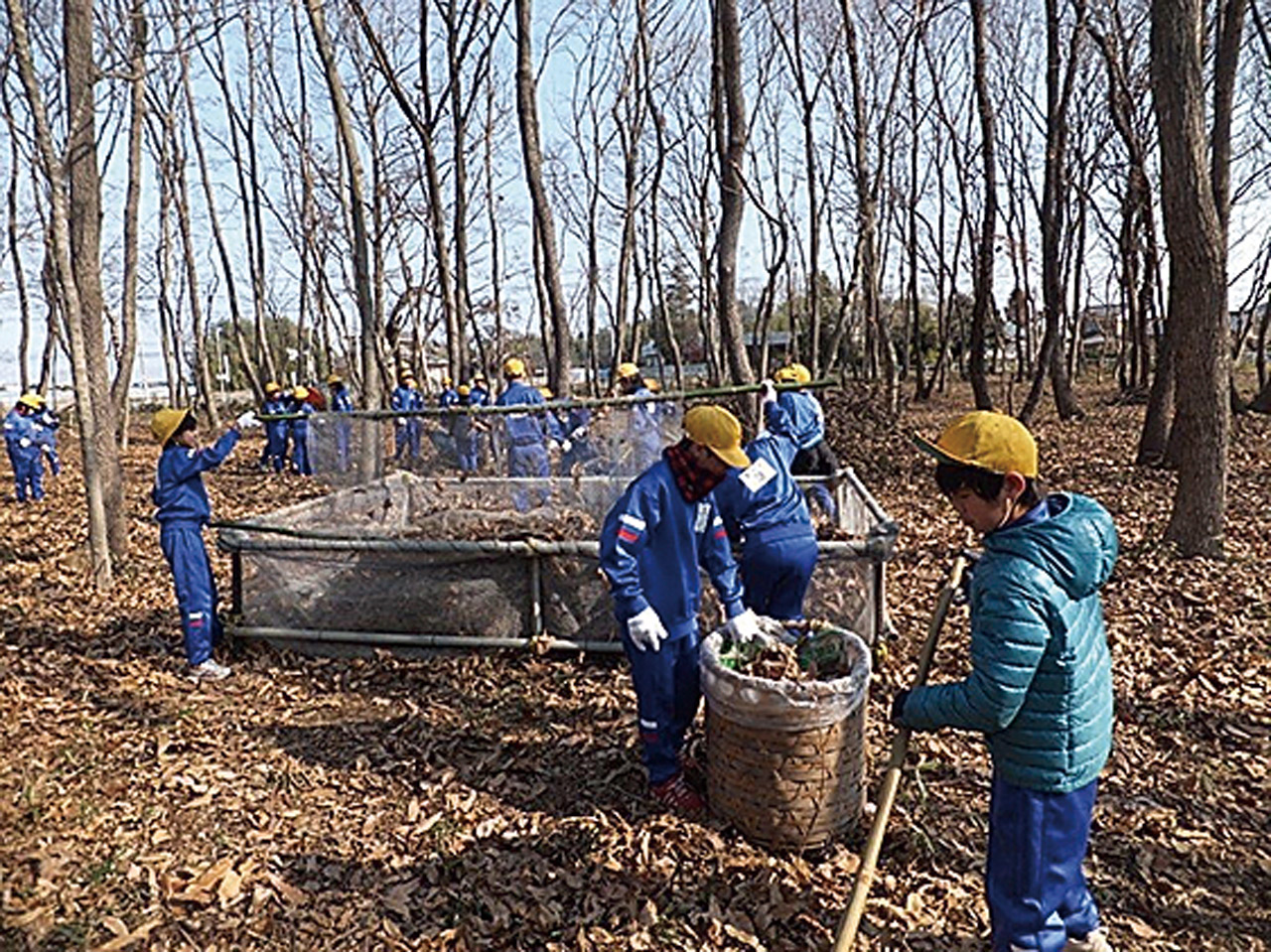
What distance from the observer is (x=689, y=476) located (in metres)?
3.93

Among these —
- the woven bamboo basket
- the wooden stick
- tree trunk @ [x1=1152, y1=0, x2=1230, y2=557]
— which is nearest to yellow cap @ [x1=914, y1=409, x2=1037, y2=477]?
the wooden stick

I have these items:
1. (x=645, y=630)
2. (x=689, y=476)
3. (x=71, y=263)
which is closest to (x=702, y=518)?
(x=689, y=476)

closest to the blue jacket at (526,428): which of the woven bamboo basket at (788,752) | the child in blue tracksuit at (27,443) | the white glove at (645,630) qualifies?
the white glove at (645,630)

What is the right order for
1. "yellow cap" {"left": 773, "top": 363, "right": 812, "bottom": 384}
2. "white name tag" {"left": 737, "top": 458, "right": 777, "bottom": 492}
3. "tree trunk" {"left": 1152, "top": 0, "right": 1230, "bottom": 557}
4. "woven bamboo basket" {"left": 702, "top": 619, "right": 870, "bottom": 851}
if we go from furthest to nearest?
"yellow cap" {"left": 773, "top": 363, "right": 812, "bottom": 384} < "tree trunk" {"left": 1152, "top": 0, "right": 1230, "bottom": 557} < "white name tag" {"left": 737, "top": 458, "right": 777, "bottom": 492} < "woven bamboo basket" {"left": 702, "top": 619, "right": 870, "bottom": 851}

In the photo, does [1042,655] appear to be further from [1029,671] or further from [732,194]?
[732,194]

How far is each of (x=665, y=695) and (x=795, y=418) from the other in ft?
10.6

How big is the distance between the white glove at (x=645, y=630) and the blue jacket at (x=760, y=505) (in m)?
A: 1.25

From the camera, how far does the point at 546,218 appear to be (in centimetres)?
1243

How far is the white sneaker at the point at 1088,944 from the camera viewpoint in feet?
9.17

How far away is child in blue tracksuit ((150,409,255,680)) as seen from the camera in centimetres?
567

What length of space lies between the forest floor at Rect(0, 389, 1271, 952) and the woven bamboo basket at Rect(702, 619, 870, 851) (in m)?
0.13

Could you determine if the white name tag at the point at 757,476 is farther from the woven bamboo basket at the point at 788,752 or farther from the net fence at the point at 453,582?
the woven bamboo basket at the point at 788,752

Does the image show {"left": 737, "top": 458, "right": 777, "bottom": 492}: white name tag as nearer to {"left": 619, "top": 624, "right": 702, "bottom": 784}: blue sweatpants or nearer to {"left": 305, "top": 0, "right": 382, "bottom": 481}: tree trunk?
{"left": 619, "top": 624, "right": 702, "bottom": 784}: blue sweatpants

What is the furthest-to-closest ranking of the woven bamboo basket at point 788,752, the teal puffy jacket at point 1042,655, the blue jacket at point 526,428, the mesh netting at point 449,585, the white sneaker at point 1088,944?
the blue jacket at point 526,428
the mesh netting at point 449,585
the woven bamboo basket at point 788,752
the white sneaker at point 1088,944
the teal puffy jacket at point 1042,655
